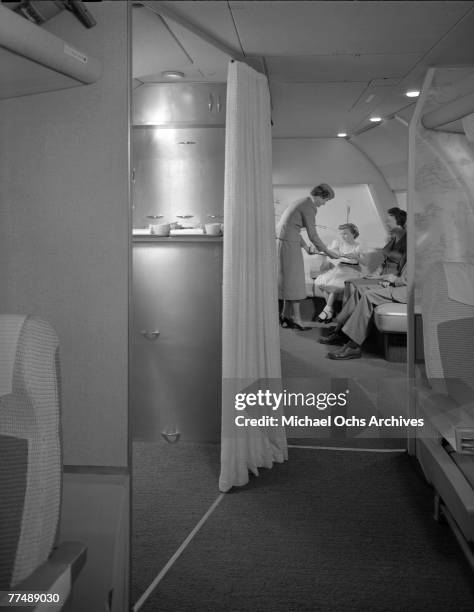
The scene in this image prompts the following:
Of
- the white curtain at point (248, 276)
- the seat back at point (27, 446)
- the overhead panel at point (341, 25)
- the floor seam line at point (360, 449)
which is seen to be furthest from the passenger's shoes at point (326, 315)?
the seat back at point (27, 446)

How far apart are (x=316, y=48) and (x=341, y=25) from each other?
273mm

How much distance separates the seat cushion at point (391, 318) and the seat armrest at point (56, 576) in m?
2.53

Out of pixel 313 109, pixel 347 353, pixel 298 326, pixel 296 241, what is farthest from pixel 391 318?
pixel 313 109

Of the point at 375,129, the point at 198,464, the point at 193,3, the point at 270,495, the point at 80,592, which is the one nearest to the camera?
the point at 80,592

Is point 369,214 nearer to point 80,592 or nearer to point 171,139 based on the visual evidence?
point 171,139

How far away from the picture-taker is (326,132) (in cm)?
305

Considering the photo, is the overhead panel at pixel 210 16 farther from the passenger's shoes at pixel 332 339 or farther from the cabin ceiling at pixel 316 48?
the passenger's shoes at pixel 332 339

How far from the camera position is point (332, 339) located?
10.8ft

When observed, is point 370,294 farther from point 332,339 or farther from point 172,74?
point 172,74

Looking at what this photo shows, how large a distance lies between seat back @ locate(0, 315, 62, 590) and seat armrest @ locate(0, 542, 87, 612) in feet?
0.06

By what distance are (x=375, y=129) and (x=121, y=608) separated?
8.71ft

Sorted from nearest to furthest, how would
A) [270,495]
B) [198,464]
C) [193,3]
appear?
[193,3] < [270,495] < [198,464]

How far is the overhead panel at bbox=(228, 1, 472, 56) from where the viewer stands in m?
2.23

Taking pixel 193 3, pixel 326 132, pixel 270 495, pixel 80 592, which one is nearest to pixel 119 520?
pixel 80 592
